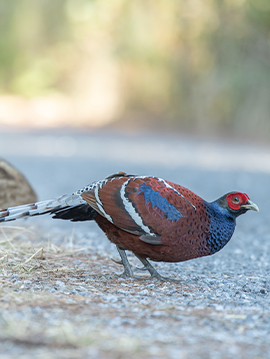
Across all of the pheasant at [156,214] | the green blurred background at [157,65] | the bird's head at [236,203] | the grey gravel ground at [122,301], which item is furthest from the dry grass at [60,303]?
the green blurred background at [157,65]

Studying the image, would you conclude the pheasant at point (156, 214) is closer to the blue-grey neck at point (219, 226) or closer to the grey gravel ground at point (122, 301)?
the blue-grey neck at point (219, 226)

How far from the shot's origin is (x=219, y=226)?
152 inches

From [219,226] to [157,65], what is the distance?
15530 millimetres

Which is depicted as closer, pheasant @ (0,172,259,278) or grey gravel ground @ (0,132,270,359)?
grey gravel ground @ (0,132,270,359)

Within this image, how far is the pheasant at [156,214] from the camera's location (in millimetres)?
3762

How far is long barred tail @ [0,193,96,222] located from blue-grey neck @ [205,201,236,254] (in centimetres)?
86

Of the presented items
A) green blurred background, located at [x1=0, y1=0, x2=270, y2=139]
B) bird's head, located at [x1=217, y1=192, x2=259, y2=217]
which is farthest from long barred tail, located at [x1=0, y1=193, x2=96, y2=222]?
green blurred background, located at [x1=0, y1=0, x2=270, y2=139]

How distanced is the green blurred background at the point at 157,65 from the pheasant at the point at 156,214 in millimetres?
12621

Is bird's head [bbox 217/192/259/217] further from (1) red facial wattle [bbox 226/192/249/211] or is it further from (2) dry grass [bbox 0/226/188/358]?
(2) dry grass [bbox 0/226/188/358]

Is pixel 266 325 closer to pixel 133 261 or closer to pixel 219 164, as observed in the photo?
pixel 133 261

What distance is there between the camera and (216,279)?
162 inches

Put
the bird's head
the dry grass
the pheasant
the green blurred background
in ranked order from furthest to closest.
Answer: the green blurred background < the bird's head < the pheasant < the dry grass

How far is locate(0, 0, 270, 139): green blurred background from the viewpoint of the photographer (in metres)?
16.5

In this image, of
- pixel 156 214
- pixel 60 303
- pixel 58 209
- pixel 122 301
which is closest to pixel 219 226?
pixel 156 214
